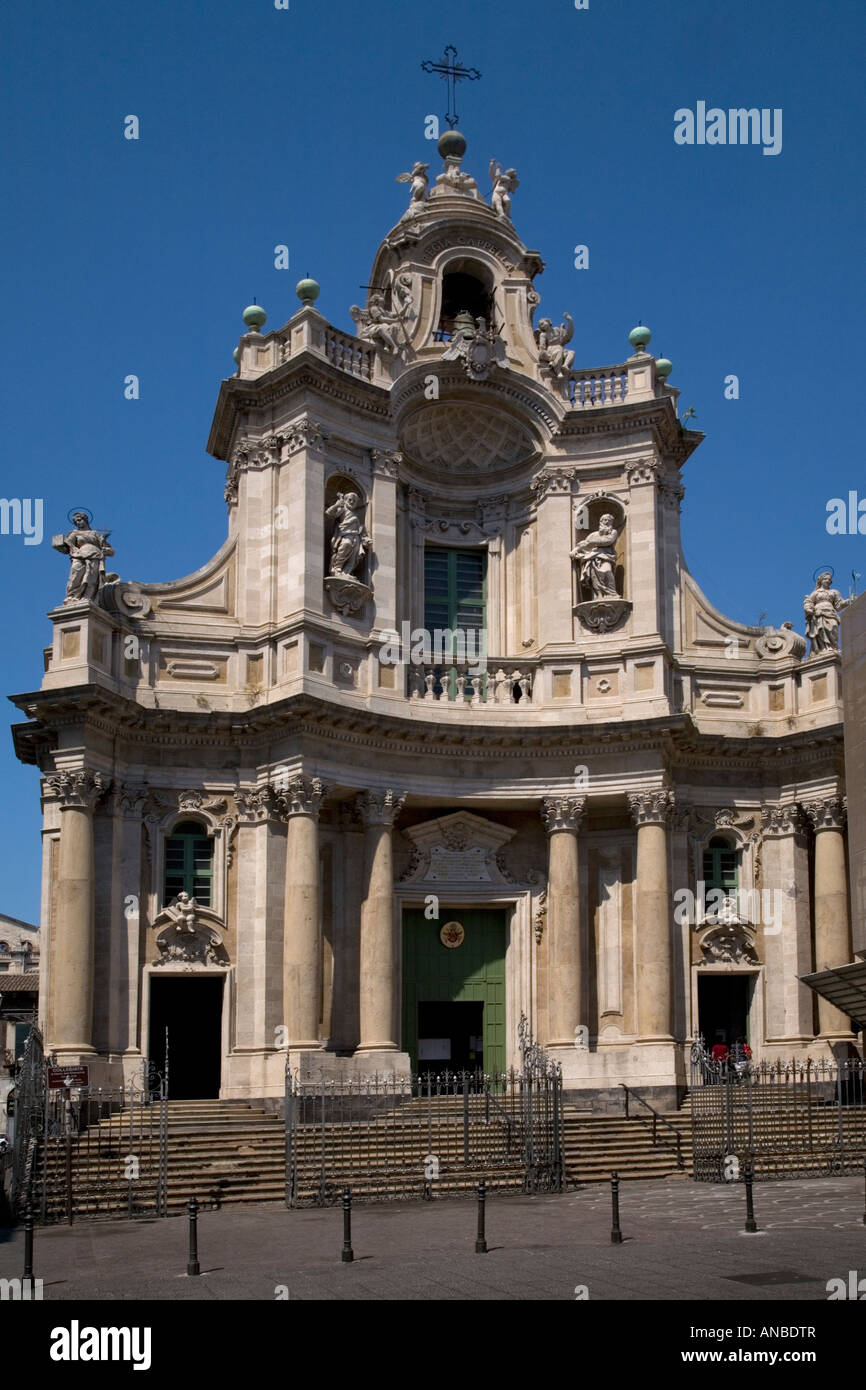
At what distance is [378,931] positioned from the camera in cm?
3331

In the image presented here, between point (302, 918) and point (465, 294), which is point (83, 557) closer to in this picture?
point (302, 918)

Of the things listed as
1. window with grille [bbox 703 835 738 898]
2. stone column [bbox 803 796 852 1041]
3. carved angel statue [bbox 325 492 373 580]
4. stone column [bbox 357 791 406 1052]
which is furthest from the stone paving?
carved angel statue [bbox 325 492 373 580]

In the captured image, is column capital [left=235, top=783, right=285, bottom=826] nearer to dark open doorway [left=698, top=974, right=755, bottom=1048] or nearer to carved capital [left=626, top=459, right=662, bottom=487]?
dark open doorway [left=698, top=974, right=755, bottom=1048]

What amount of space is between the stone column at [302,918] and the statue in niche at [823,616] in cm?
1342

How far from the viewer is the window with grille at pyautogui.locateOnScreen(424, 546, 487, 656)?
38500 mm

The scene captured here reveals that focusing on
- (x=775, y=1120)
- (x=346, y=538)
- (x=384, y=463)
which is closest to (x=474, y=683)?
(x=346, y=538)

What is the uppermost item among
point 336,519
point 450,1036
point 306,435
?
point 306,435

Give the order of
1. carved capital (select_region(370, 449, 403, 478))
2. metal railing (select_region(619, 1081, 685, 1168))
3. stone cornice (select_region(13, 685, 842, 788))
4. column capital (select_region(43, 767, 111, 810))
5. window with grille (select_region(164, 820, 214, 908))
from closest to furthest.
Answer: metal railing (select_region(619, 1081, 685, 1168)) → column capital (select_region(43, 767, 111, 810)) → stone cornice (select_region(13, 685, 842, 788)) → window with grille (select_region(164, 820, 214, 908)) → carved capital (select_region(370, 449, 403, 478))

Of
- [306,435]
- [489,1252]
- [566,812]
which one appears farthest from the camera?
[566,812]

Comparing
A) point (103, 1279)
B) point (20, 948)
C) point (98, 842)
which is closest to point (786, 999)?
point (98, 842)

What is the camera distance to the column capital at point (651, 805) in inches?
1366

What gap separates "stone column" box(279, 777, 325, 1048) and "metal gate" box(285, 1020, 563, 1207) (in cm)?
135

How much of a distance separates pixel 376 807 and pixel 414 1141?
8082 mm
